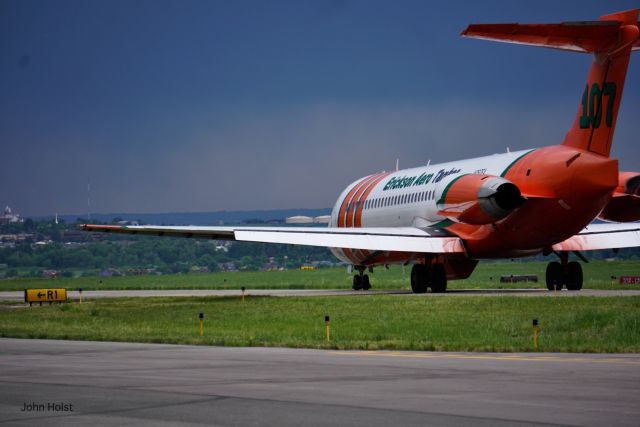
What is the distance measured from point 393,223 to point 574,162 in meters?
12.2

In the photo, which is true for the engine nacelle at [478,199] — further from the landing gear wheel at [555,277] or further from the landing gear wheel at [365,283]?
the landing gear wheel at [365,283]

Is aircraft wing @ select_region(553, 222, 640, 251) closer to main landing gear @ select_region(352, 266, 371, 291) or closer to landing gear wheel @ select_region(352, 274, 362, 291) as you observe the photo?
main landing gear @ select_region(352, 266, 371, 291)

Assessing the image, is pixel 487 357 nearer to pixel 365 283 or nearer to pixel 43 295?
pixel 43 295

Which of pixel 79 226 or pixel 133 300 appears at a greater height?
pixel 79 226

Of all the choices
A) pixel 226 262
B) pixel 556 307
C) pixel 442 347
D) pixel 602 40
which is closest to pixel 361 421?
pixel 442 347

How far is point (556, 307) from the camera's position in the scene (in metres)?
30.9

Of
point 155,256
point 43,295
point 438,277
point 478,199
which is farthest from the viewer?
point 155,256

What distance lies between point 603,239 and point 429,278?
6.42 m

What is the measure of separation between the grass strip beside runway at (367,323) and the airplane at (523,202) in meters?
3.02

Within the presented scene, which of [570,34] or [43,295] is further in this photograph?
[43,295]

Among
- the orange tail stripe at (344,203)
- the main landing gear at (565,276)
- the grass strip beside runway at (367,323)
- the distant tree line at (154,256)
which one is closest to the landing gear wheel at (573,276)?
the main landing gear at (565,276)

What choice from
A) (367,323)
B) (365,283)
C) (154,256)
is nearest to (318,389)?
(367,323)

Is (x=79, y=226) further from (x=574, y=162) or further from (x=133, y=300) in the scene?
(x=574, y=162)

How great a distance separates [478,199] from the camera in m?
38.1
